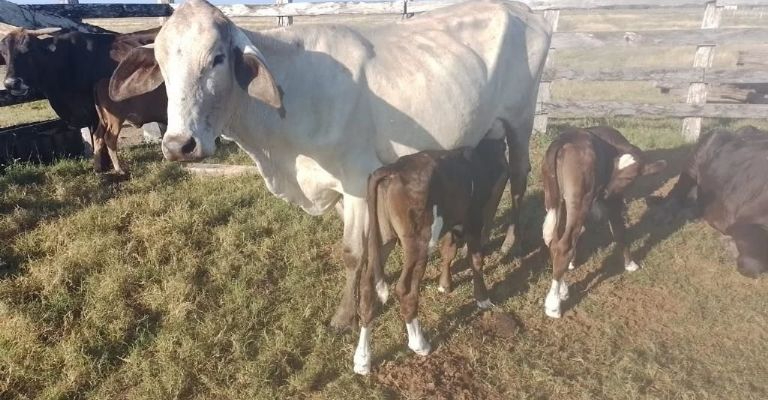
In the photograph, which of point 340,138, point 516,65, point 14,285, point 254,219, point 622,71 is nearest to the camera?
point 340,138

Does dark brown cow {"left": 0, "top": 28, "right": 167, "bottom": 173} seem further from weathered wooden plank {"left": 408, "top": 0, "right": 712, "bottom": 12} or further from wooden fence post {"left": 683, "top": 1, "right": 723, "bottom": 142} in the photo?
wooden fence post {"left": 683, "top": 1, "right": 723, "bottom": 142}

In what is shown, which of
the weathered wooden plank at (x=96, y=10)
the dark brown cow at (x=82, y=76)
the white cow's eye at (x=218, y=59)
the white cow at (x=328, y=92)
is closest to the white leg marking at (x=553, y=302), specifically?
the white cow at (x=328, y=92)

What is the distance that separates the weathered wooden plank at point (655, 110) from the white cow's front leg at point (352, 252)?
20.4 feet

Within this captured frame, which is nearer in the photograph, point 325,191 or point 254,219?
point 325,191

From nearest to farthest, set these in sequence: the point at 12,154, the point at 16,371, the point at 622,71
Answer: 1. the point at 16,371
2. the point at 12,154
3. the point at 622,71

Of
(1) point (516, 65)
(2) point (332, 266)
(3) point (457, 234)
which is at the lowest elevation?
(2) point (332, 266)

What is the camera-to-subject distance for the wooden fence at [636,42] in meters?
8.62

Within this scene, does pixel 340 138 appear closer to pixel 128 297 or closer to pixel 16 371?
pixel 128 297

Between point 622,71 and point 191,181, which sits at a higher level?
point 622,71

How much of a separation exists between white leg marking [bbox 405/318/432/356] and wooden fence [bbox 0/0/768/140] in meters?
6.47

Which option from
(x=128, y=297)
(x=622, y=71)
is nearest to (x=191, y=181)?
(x=128, y=297)

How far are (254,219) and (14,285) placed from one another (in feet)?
7.41

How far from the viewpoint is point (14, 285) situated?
448 cm

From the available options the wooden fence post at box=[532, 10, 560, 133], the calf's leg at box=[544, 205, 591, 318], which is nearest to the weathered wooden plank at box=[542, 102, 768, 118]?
the wooden fence post at box=[532, 10, 560, 133]
